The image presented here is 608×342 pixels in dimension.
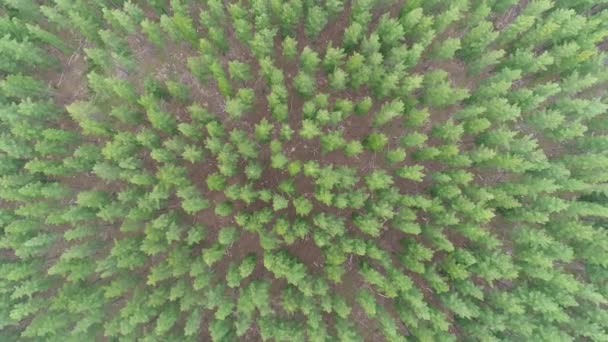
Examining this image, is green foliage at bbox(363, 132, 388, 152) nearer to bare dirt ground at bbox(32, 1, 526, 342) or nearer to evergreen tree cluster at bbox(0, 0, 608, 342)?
evergreen tree cluster at bbox(0, 0, 608, 342)

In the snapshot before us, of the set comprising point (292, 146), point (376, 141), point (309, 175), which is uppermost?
point (376, 141)

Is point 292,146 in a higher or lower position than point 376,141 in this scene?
lower

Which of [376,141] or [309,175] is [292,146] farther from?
[376,141]

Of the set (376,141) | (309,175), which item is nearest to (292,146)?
(309,175)

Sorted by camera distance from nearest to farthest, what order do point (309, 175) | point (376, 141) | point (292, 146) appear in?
point (376, 141) < point (309, 175) < point (292, 146)

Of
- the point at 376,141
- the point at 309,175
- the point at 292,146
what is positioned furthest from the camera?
the point at 292,146

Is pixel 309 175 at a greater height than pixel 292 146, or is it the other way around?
pixel 292 146

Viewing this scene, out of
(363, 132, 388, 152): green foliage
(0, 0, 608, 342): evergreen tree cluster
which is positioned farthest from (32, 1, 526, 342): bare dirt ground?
(363, 132, 388, 152): green foliage

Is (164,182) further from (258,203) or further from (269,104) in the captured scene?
(269,104)

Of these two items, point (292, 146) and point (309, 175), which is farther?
point (292, 146)
